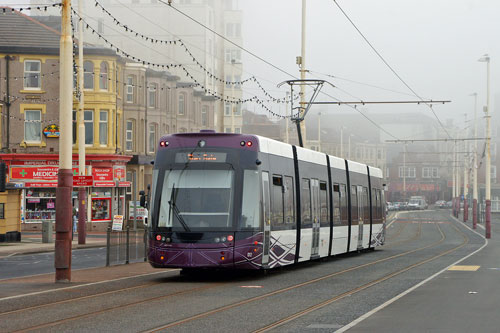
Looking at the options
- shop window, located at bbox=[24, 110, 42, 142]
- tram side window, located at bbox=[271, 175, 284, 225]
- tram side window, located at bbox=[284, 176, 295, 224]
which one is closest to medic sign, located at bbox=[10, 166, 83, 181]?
shop window, located at bbox=[24, 110, 42, 142]

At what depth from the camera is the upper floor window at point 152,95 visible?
68.3 metres

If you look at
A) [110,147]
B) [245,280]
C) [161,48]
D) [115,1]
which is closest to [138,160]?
[110,147]

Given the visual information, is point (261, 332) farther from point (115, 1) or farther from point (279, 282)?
point (115, 1)

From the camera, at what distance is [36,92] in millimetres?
58156

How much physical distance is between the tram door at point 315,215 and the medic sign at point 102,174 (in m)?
35.7

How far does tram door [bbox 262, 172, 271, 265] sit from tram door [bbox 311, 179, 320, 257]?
455 cm

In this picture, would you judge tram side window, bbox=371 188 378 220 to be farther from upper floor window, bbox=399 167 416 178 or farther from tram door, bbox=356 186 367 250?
upper floor window, bbox=399 167 416 178

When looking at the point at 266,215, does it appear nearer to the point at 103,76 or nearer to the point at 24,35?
the point at 103,76

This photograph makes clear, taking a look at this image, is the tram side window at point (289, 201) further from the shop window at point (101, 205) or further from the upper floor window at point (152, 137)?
the upper floor window at point (152, 137)

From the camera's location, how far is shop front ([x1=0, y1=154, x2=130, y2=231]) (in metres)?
58.3

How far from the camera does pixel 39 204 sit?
197 feet

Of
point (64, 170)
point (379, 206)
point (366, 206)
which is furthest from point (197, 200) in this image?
point (379, 206)

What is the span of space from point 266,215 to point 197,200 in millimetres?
1693

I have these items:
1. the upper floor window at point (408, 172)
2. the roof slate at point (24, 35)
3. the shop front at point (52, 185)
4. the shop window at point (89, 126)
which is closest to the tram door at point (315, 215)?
the shop front at point (52, 185)
